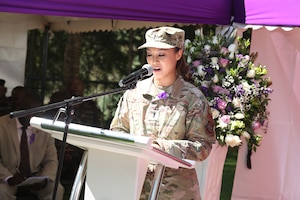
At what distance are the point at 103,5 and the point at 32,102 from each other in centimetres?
186

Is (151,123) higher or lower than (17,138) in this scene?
higher

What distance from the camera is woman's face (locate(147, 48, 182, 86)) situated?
3321 millimetres

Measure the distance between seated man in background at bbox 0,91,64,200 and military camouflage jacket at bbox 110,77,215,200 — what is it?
276 centimetres

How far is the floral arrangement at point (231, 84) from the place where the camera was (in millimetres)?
5230

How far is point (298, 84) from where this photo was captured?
240 inches

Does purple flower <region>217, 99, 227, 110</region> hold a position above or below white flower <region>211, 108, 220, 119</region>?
above

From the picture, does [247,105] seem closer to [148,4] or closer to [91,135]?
[148,4]

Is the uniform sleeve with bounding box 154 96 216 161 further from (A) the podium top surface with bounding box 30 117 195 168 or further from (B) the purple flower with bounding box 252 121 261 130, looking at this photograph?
(B) the purple flower with bounding box 252 121 261 130

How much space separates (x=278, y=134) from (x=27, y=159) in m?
2.41

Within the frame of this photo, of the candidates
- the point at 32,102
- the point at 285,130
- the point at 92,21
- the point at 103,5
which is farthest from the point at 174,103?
the point at 92,21

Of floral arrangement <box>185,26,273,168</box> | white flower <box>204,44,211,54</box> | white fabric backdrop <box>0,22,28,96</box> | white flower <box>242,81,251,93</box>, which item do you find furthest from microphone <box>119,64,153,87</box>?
white fabric backdrop <box>0,22,28,96</box>

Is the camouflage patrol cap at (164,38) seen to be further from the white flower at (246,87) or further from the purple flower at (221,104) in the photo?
the white flower at (246,87)

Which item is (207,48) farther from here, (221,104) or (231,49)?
(221,104)

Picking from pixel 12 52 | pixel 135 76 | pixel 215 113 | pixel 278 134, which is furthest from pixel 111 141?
pixel 12 52
